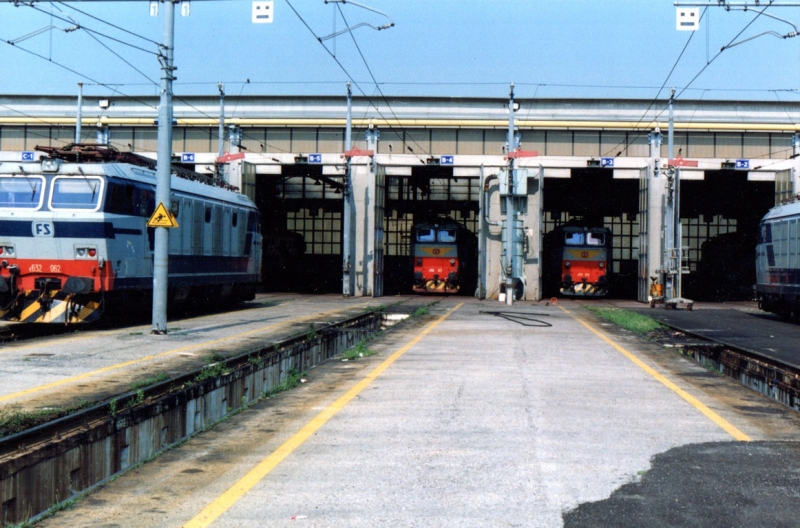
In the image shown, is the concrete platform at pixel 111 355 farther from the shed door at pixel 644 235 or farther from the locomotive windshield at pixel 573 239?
the shed door at pixel 644 235

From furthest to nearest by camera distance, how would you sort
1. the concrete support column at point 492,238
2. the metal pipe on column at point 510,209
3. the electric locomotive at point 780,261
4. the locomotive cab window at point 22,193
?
the concrete support column at point 492,238, the metal pipe on column at point 510,209, the electric locomotive at point 780,261, the locomotive cab window at point 22,193

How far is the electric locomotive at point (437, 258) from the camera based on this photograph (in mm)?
43750

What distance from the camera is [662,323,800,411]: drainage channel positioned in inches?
489

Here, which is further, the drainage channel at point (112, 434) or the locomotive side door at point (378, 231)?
the locomotive side door at point (378, 231)

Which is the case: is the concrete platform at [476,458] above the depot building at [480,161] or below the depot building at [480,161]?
below

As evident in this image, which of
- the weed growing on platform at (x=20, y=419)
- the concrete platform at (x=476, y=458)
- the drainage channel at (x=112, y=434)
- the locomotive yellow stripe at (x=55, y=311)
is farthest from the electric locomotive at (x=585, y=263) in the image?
the weed growing on platform at (x=20, y=419)

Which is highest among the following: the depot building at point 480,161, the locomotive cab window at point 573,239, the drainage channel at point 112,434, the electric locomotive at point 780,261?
the depot building at point 480,161

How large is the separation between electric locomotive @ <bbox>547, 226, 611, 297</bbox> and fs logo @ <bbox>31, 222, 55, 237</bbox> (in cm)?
2836

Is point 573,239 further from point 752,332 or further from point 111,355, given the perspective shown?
point 111,355

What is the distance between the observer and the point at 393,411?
913cm

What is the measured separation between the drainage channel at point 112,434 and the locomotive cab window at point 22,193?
8.08m

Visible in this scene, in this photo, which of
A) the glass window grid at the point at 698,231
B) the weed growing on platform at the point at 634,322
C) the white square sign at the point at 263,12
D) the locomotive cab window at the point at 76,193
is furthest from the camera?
the glass window grid at the point at 698,231

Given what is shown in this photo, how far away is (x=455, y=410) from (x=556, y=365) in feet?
15.4

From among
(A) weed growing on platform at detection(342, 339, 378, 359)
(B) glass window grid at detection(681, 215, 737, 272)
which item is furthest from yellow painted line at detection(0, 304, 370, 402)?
(B) glass window grid at detection(681, 215, 737, 272)
